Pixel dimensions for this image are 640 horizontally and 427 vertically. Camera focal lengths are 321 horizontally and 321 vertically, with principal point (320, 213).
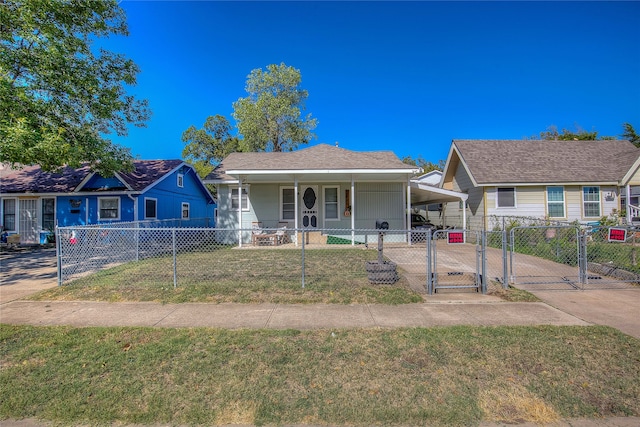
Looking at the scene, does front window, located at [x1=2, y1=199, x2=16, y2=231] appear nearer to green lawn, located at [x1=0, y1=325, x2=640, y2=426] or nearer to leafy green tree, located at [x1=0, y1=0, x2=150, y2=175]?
leafy green tree, located at [x1=0, y1=0, x2=150, y2=175]

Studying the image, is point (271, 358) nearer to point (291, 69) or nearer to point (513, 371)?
point (513, 371)

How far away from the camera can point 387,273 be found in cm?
683

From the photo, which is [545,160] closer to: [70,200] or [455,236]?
[455,236]

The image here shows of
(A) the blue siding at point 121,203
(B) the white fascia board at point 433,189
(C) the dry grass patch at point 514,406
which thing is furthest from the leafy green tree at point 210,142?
(C) the dry grass patch at point 514,406

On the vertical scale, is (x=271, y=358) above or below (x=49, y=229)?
below

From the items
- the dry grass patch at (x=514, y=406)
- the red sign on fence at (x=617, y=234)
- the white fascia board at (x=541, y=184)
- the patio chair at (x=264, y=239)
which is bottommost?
the dry grass patch at (x=514, y=406)

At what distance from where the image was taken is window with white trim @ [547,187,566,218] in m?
15.9

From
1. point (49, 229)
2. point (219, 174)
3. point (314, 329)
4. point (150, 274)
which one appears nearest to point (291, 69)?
point (219, 174)

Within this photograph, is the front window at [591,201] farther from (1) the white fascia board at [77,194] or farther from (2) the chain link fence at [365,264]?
(1) the white fascia board at [77,194]

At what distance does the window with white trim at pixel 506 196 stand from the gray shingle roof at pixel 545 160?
1.87 ft

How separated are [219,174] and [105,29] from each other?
704 cm

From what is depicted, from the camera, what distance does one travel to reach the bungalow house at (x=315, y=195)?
14.5m

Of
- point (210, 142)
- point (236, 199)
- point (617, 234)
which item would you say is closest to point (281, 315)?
point (617, 234)

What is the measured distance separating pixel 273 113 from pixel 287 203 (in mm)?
16115
